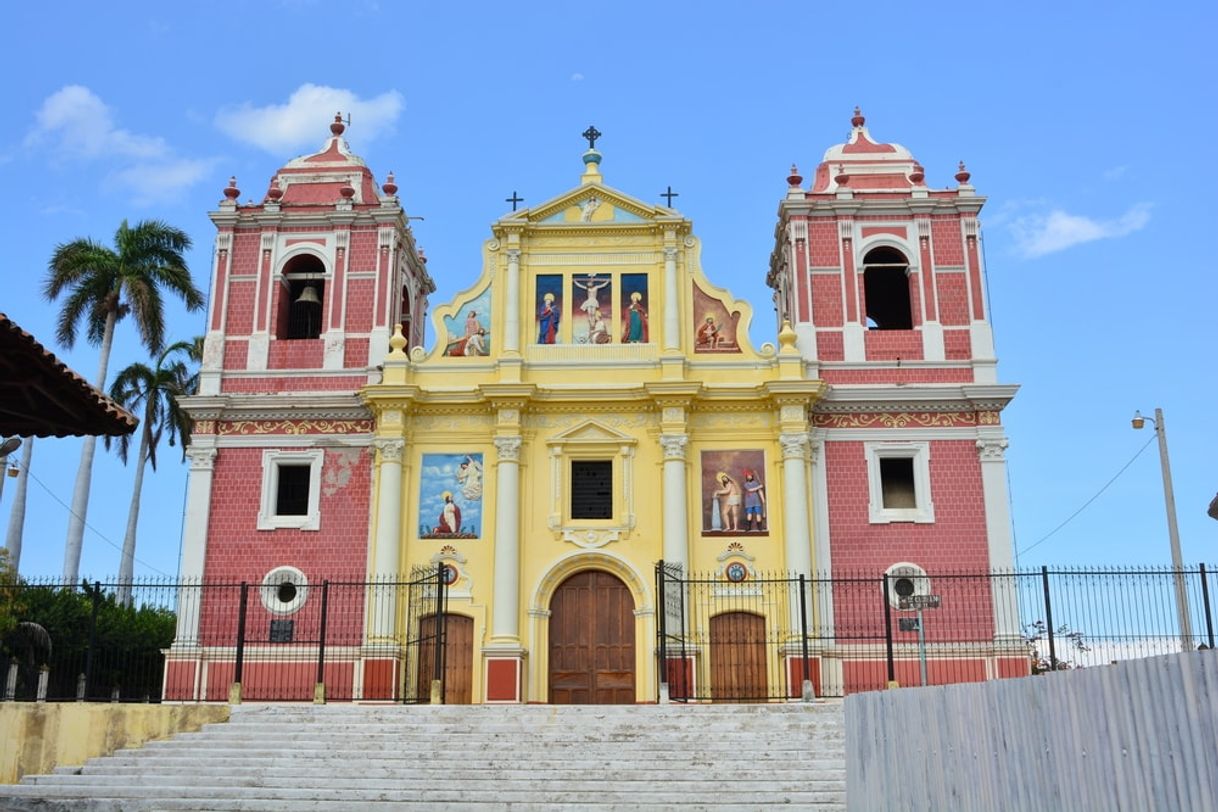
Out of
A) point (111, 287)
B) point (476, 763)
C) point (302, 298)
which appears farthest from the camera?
point (111, 287)

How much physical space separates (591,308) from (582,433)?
2.70 meters

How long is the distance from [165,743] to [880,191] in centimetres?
1778

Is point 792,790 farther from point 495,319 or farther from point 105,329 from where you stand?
point 105,329

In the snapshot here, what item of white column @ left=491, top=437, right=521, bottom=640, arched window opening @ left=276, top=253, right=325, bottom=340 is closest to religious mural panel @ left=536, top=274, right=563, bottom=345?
white column @ left=491, top=437, right=521, bottom=640

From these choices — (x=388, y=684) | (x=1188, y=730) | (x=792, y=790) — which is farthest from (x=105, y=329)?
(x=1188, y=730)

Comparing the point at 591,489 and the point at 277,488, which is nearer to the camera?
the point at 591,489

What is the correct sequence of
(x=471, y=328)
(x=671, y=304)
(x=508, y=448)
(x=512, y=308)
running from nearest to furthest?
(x=508, y=448)
(x=671, y=304)
(x=512, y=308)
(x=471, y=328)

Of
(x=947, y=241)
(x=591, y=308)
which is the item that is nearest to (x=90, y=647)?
(x=591, y=308)

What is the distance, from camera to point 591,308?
26.0 m

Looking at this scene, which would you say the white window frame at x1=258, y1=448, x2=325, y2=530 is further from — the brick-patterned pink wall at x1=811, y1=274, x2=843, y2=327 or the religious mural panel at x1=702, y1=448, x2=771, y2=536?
the brick-patterned pink wall at x1=811, y1=274, x2=843, y2=327

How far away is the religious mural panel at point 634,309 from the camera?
2569cm

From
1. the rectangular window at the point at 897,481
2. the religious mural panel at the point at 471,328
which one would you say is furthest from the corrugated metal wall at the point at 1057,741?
the religious mural panel at the point at 471,328

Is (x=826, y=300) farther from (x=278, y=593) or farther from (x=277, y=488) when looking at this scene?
(x=278, y=593)

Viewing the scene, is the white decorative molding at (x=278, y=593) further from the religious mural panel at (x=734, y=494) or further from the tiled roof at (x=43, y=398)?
the tiled roof at (x=43, y=398)
